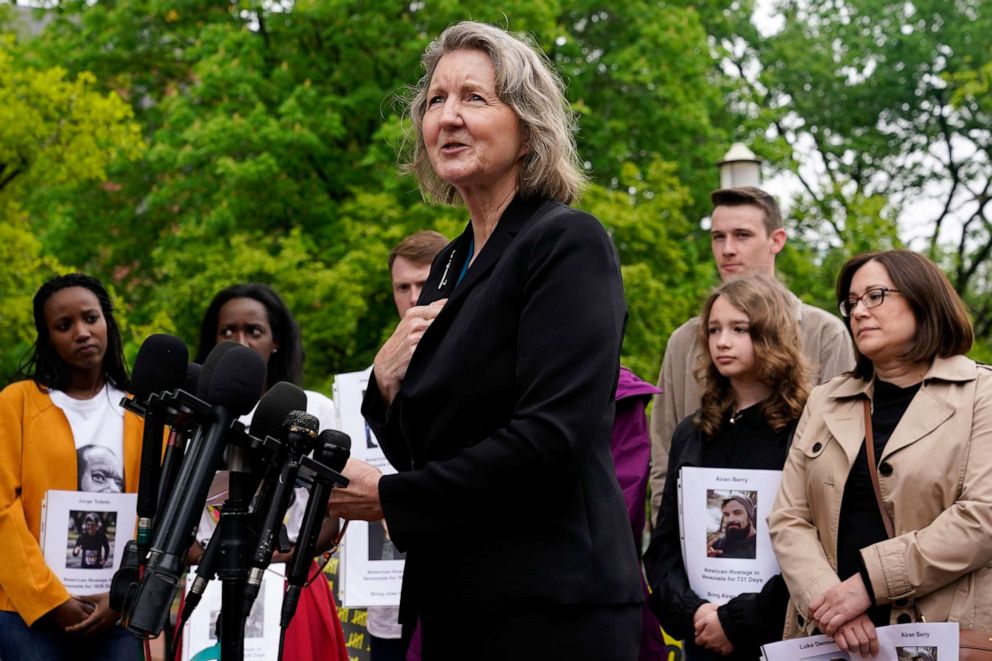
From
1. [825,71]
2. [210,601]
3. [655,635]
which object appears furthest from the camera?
[825,71]

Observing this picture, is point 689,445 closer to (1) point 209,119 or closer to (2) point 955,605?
(2) point 955,605

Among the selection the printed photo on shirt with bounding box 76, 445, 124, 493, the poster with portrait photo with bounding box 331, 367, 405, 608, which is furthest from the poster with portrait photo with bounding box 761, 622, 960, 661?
the printed photo on shirt with bounding box 76, 445, 124, 493

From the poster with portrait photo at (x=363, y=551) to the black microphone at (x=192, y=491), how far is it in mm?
2615

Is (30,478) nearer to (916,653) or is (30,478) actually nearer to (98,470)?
(98,470)

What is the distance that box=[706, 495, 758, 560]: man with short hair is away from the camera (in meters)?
5.31

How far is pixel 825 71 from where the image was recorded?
29297 mm

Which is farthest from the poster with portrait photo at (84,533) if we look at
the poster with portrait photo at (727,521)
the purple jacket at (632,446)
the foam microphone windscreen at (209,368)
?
the foam microphone windscreen at (209,368)

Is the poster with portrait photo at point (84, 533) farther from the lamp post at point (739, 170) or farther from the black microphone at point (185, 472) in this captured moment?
the lamp post at point (739, 170)

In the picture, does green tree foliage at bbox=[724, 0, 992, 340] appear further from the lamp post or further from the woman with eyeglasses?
the woman with eyeglasses

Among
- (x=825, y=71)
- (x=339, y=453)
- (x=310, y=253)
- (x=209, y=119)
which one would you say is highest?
(x=825, y=71)

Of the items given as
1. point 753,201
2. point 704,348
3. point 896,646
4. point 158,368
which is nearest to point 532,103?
point 158,368

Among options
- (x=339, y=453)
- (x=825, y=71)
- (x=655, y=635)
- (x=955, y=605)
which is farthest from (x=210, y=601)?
(x=825, y=71)

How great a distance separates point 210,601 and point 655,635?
74.5 inches

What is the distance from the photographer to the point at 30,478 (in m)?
5.72
